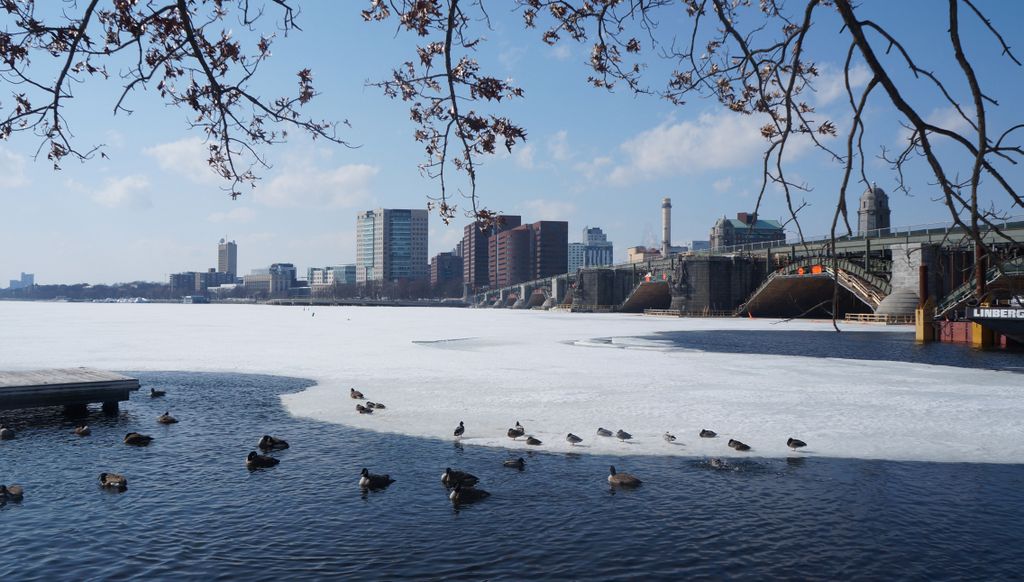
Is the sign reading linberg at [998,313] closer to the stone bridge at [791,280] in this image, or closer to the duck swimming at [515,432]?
the stone bridge at [791,280]

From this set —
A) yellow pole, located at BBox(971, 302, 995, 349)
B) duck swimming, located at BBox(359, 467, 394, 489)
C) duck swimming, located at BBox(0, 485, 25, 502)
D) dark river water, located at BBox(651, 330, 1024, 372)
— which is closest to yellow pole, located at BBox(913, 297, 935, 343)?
dark river water, located at BBox(651, 330, 1024, 372)

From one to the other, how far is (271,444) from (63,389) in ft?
31.0

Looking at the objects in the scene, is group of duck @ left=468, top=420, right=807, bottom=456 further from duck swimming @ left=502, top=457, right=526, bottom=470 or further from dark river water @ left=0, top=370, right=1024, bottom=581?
duck swimming @ left=502, top=457, right=526, bottom=470

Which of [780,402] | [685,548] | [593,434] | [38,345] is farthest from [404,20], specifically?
[38,345]

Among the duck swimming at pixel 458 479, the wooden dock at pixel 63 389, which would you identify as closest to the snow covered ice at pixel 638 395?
the duck swimming at pixel 458 479

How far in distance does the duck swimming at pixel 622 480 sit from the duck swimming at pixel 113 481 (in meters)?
9.81

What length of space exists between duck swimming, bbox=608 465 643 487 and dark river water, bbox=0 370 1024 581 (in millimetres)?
254

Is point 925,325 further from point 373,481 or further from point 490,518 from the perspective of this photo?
point 373,481

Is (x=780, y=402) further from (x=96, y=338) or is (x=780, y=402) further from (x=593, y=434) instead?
(x=96, y=338)

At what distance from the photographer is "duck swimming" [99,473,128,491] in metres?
14.1


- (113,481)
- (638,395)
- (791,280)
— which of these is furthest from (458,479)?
(791,280)

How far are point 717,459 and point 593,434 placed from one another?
12.2 ft

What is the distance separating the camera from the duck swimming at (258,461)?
15.8 metres

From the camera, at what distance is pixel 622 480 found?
48.1ft
